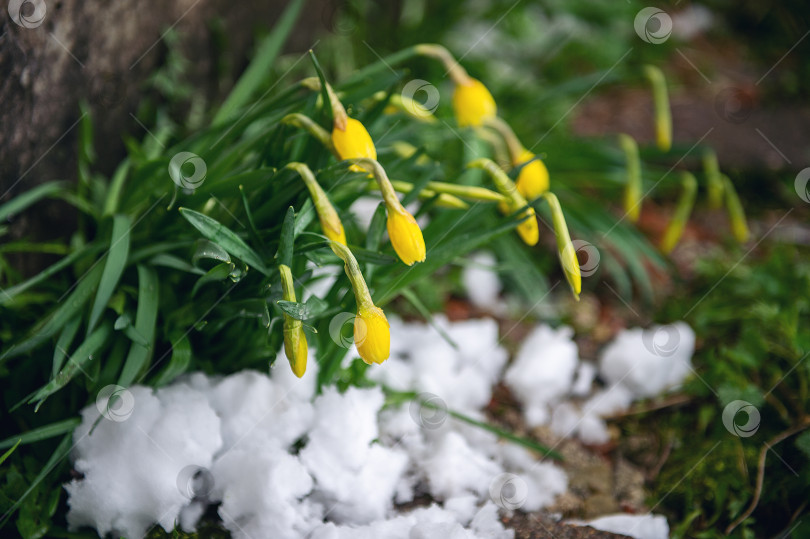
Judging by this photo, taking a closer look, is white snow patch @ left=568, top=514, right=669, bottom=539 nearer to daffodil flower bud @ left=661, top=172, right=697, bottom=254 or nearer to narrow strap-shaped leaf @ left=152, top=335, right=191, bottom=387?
narrow strap-shaped leaf @ left=152, top=335, right=191, bottom=387

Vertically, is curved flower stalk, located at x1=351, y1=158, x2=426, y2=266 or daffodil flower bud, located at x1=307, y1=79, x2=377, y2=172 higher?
daffodil flower bud, located at x1=307, y1=79, x2=377, y2=172

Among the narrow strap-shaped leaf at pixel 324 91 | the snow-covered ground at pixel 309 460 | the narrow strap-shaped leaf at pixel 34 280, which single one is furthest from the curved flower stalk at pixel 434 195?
the narrow strap-shaped leaf at pixel 34 280

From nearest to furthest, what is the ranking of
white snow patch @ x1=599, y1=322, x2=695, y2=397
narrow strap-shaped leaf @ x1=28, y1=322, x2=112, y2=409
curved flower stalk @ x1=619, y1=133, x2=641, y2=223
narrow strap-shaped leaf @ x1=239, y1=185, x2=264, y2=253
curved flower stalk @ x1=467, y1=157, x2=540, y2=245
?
narrow strap-shaped leaf @ x1=28, y1=322, x2=112, y2=409, narrow strap-shaped leaf @ x1=239, y1=185, x2=264, y2=253, curved flower stalk @ x1=467, y1=157, x2=540, y2=245, white snow patch @ x1=599, y1=322, x2=695, y2=397, curved flower stalk @ x1=619, y1=133, x2=641, y2=223

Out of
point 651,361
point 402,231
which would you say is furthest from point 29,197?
point 651,361

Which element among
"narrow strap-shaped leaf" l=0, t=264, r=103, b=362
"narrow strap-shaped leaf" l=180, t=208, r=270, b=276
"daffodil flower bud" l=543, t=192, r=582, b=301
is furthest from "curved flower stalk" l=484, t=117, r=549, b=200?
"narrow strap-shaped leaf" l=0, t=264, r=103, b=362

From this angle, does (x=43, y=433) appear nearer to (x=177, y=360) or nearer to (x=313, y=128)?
(x=177, y=360)

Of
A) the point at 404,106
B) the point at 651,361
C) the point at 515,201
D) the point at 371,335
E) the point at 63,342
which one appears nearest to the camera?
the point at 371,335
